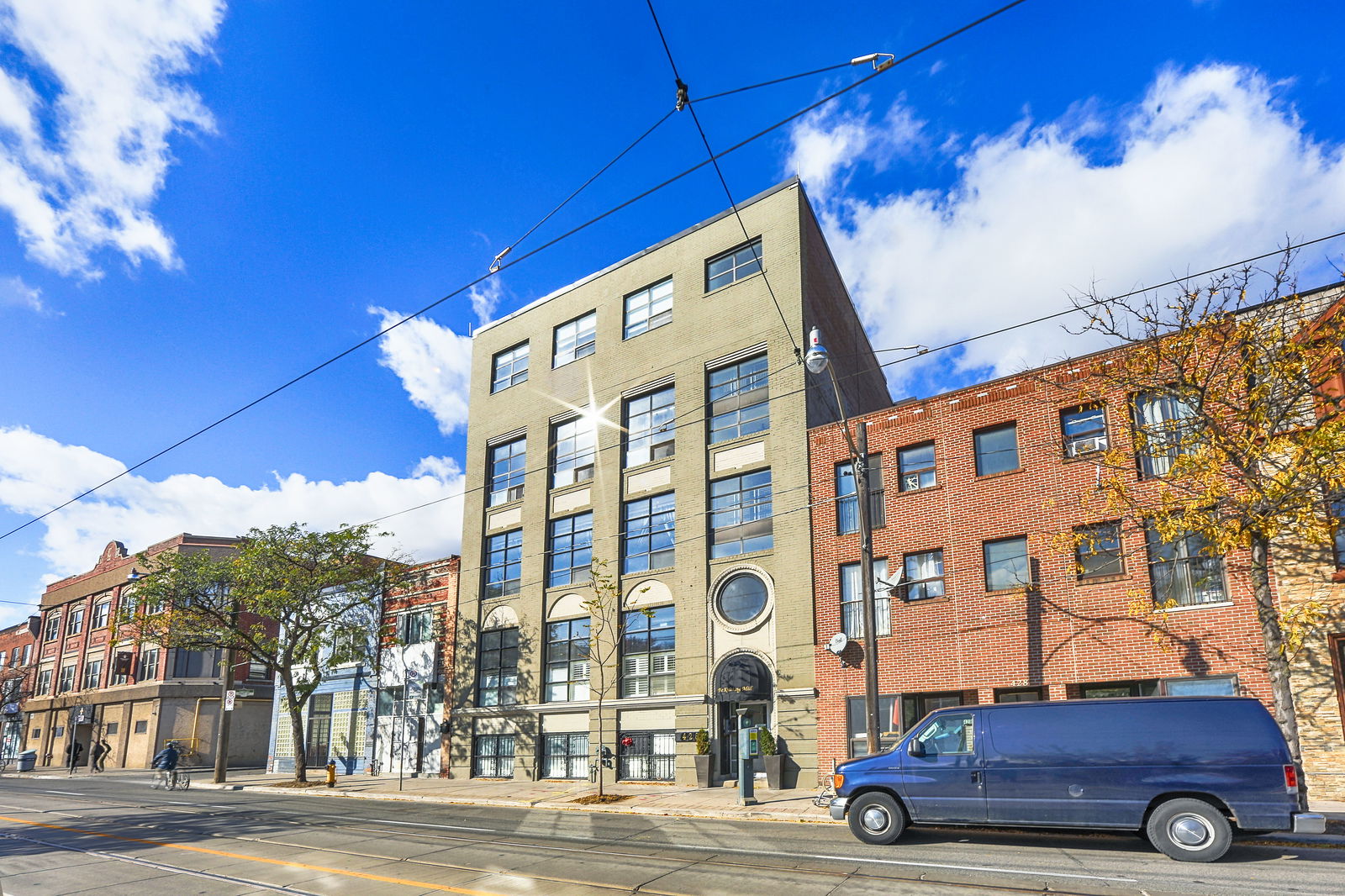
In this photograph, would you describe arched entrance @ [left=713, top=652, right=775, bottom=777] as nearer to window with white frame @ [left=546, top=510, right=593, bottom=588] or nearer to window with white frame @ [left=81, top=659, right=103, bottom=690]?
window with white frame @ [left=546, top=510, right=593, bottom=588]

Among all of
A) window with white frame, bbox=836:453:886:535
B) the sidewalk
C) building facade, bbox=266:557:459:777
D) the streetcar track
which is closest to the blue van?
the streetcar track

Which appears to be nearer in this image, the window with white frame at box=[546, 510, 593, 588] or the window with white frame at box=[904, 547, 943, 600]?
the window with white frame at box=[904, 547, 943, 600]

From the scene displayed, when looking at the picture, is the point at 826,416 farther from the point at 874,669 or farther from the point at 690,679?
the point at 874,669

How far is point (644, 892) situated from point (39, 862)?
10214 millimetres

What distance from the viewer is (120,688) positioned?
52469 millimetres

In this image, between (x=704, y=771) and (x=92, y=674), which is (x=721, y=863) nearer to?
(x=704, y=771)

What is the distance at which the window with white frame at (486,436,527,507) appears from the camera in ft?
111

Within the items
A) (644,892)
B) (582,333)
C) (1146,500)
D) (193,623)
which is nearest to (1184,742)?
(644,892)

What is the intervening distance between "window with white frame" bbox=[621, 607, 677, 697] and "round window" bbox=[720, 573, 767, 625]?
2013 millimetres

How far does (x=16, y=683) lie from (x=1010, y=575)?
243ft

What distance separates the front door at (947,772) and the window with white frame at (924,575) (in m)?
9.54

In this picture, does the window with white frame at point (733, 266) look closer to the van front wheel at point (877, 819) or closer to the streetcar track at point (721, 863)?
the van front wheel at point (877, 819)

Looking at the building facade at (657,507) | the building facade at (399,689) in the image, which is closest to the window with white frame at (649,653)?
the building facade at (657,507)

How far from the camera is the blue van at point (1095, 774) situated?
35.4 ft
